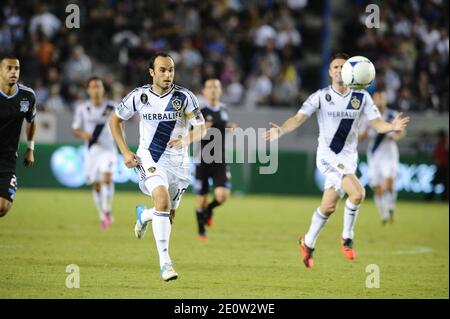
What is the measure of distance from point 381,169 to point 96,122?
6474 mm

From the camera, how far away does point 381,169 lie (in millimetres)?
18922

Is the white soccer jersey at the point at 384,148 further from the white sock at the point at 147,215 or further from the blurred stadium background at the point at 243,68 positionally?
the white sock at the point at 147,215

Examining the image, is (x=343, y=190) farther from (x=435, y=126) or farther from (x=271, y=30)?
(x=271, y=30)

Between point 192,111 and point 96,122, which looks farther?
point 96,122

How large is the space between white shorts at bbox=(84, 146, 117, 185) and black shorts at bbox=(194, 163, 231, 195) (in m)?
2.13

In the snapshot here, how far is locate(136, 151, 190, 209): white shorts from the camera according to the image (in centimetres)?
977

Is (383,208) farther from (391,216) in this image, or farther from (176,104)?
(176,104)

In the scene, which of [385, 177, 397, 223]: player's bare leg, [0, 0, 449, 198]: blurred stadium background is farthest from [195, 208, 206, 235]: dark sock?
[0, 0, 449, 198]: blurred stadium background

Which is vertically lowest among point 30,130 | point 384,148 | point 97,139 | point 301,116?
point 384,148

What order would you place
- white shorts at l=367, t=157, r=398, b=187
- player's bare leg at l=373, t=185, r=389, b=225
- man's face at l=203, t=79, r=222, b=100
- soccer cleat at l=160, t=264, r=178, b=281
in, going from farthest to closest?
white shorts at l=367, t=157, r=398, b=187, player's bare leg at l=373, t=185, r=389, b=225, man's face at l=203, t=79, r=222, b=100, soccer cleat at l=160, t=264, r=178, b=281

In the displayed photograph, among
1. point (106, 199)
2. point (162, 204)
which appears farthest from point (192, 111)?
point (106, 199)

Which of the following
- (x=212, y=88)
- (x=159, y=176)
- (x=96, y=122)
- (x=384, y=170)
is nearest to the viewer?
(x=159, y=176)

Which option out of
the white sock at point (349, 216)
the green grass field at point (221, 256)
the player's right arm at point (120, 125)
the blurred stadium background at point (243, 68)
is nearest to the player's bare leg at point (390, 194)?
the green grass field at point (221, 256)

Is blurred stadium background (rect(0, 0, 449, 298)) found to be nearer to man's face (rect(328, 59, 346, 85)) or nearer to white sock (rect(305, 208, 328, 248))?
white sock (rect(305, 208, 328, 248))
